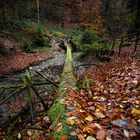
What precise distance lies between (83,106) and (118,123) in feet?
3.27

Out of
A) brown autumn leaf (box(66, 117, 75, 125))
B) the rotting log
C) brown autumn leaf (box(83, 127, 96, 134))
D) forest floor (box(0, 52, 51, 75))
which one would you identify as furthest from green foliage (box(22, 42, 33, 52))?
brown autumn leaf (box(83, 127, 96, 134))

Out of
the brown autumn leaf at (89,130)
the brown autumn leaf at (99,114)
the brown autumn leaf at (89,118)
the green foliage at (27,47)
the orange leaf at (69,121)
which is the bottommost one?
the green foliage at (27,47)

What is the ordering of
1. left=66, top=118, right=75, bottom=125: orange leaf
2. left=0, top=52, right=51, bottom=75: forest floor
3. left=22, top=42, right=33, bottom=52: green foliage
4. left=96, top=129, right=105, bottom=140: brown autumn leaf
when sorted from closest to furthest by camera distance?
left=96, top=129, right=105, bottom=140: brown autumn leaf < left=66, top=118, right=75, bottom=125: orange leaf < left=0, top=52, right=51, bottom=75: forest floor < left=22, top=42, right=33, bottom=52: green foliage

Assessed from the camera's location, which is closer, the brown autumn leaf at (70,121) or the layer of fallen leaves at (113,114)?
the layer of fallen leaves at (113,114)

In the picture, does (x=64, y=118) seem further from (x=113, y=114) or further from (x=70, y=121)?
(x=113, y=114)

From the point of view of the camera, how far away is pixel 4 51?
1697 cm

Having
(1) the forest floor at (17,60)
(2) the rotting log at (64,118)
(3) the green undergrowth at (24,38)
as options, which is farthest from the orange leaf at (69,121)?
(3) the green undergrowth at (24,38)

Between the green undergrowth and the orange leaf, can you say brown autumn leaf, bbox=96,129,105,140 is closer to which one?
the orange leaf

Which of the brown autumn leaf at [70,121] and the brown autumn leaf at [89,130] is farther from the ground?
the brown autumn leaf at [70,121]

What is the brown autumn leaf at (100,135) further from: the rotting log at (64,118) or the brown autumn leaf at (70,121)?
the brown autumn leaf at (70,121)

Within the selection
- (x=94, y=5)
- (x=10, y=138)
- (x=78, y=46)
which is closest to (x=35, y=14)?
(x=94, y=5)

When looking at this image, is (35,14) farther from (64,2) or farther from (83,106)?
(83,106)

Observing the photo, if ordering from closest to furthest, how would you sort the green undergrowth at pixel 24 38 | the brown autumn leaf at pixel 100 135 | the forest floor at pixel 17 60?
the brown autumn leaf at pixel 100 135 → the forest floor at pixel 17 60 → the green undergrowth at pixel 24 38

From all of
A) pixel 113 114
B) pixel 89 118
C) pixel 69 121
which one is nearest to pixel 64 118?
pixel 69 121
